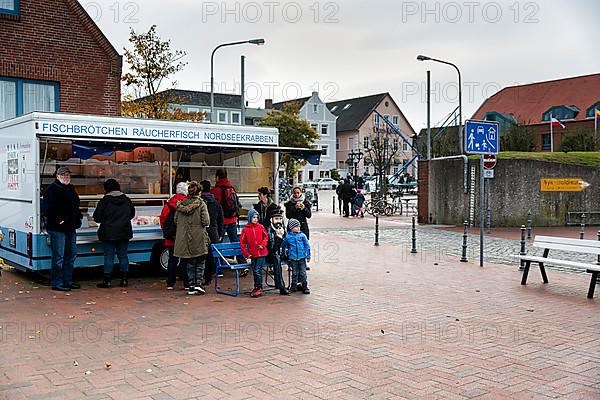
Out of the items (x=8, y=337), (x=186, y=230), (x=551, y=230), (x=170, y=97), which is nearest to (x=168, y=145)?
(x=186, y=230)

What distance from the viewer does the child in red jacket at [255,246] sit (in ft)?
33.3

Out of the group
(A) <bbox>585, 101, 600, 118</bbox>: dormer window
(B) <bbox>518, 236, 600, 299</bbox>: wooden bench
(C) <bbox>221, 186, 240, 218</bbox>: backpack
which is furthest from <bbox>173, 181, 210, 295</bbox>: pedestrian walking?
(A) <bbox>585, 101, 600, 118</bbox>: dormer window

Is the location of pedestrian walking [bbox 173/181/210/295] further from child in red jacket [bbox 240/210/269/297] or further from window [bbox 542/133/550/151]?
window [bbox 542/133/550/151]

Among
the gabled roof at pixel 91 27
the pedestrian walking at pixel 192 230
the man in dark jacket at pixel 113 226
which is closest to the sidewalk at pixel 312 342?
the man in dark jacket at pixel 113 226

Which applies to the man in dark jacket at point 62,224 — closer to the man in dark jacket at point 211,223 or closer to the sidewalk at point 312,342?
the sidewalk at point 312,342

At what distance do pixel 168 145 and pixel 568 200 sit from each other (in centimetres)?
1857

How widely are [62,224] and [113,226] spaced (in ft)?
2.77

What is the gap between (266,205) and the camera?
40.5ft

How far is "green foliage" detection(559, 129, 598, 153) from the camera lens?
43.5 m

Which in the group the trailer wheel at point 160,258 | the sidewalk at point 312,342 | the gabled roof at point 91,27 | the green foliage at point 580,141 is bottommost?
the sidewalk at point 312,342

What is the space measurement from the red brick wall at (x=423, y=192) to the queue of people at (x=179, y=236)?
1546cm

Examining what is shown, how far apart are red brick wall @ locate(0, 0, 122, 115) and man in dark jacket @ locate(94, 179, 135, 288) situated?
8362 millimetres

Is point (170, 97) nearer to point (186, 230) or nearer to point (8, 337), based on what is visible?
point (186, 230)

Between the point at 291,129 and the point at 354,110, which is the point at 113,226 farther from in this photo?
the point at 354,110
